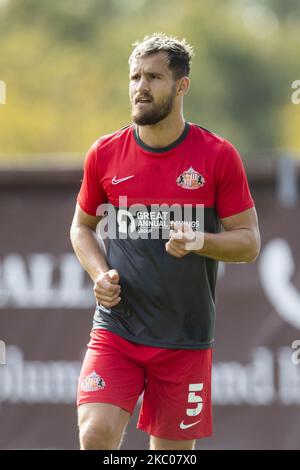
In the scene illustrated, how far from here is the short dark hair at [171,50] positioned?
21.2ft

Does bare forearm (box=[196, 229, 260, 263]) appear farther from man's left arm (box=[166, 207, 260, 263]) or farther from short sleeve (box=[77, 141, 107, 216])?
short sleeve (box=[77, 141, 107, 216])

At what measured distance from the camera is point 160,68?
253 inches

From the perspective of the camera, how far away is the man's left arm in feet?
19.8

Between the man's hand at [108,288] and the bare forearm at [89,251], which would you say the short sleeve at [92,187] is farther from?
the man's hand at [108,288]

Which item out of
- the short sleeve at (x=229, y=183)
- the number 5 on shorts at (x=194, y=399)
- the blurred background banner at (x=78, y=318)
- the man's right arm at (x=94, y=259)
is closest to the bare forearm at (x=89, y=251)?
the man's right arm at (x=94, y=259)

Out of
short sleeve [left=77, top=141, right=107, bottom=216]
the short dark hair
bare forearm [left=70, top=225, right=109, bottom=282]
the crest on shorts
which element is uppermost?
the short dark hair

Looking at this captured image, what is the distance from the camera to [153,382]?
664 centimetres

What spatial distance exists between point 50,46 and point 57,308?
114 feet

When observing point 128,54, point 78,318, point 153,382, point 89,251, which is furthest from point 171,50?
point 128,54

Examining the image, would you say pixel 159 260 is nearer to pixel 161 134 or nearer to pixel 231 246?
pixel 231 246

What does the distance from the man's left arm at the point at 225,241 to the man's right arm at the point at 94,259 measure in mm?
468

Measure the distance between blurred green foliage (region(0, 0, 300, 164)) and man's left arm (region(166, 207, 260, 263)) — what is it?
27.5m

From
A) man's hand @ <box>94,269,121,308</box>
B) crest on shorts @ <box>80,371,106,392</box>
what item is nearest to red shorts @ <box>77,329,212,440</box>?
crest on shorts @ <box>80,371,106,392</box>

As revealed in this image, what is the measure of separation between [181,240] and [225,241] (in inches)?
17.4
